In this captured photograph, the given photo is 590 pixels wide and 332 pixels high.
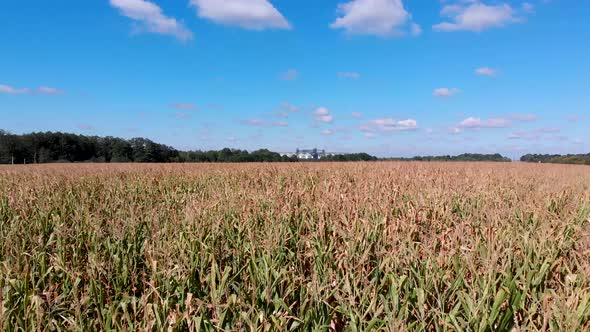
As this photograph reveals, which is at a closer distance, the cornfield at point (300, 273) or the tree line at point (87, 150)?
the cornfield at point (300, 273)

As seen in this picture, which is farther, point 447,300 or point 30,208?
point 30,208

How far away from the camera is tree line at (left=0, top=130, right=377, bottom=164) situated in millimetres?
57156

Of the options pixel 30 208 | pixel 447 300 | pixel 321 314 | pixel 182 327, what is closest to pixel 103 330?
pixel 182 327

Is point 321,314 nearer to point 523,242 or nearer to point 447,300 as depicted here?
point 447,300

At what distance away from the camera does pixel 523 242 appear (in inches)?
126

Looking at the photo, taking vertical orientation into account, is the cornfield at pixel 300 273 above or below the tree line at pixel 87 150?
below

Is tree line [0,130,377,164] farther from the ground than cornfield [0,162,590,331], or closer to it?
farther from the ground

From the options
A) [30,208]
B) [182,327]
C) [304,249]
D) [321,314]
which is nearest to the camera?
[182,327]

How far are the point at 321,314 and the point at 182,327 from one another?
2.50 feet

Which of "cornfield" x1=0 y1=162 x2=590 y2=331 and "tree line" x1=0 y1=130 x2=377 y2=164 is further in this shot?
"tree line" x1=0 y1=130 x2=377 y2=164

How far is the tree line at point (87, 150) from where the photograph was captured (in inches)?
2250

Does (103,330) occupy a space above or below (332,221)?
below

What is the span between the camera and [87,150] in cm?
6400

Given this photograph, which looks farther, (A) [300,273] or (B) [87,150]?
(B) [87,150]
